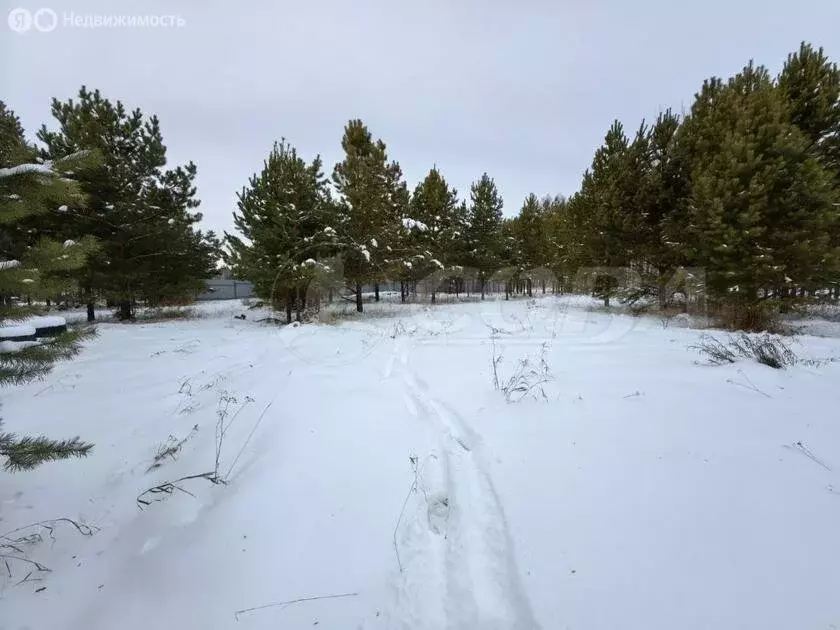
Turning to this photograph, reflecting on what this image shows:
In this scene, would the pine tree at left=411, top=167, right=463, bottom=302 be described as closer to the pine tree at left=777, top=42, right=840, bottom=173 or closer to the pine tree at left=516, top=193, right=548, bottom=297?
the pine tree at left=516, top=193, right=548, bottom=297

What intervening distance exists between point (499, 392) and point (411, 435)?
5.05 ft

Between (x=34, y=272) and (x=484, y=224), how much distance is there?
23827mm

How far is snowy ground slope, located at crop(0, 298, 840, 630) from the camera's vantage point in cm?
170

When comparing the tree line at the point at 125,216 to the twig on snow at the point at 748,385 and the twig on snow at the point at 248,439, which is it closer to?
the twig on snow at the point at 248,439

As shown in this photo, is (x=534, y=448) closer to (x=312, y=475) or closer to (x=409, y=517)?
(x=409, y=517)

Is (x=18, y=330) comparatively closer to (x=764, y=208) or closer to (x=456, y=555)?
(x=456, y=555)

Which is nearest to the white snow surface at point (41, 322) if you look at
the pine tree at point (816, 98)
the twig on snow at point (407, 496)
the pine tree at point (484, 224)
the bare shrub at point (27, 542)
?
the bare shrub at point (27, 542)

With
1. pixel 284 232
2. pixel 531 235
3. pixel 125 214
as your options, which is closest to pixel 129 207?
pixel 125 214

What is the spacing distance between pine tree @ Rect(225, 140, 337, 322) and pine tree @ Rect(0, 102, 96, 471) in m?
9.43

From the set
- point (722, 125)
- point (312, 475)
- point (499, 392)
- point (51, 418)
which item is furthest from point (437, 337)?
point (722, 125)

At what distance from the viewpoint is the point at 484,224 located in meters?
23.9

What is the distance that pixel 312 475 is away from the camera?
2.83 meters

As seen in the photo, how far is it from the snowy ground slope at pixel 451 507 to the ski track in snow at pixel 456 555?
0.04 feet

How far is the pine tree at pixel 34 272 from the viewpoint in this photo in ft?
6.24
